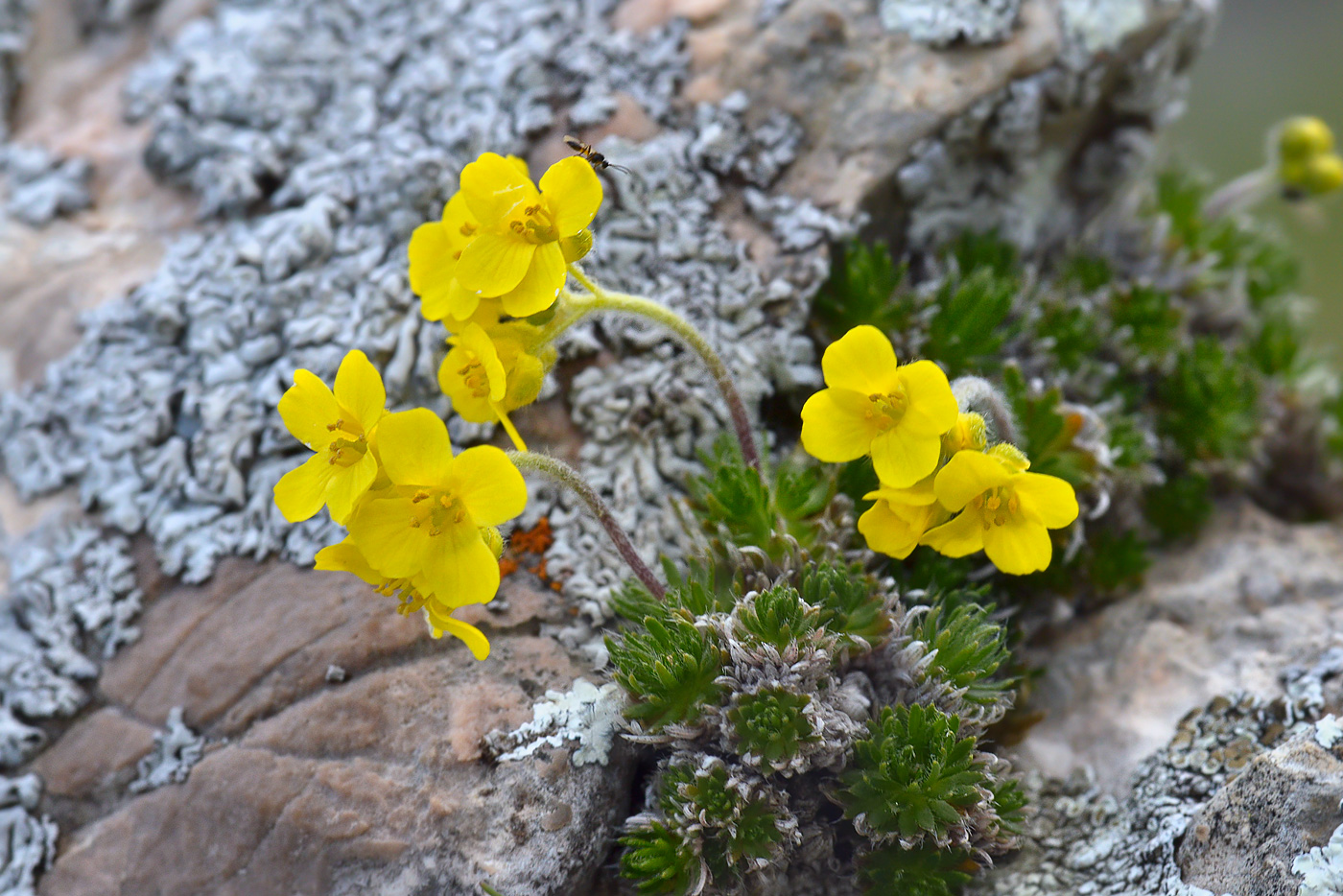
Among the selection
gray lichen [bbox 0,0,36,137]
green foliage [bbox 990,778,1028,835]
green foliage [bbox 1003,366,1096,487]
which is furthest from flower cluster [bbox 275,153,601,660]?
gray lichen [bbox 0,0,36,137]

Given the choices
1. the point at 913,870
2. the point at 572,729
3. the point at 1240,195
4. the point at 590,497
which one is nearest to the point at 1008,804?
the point at 913,870

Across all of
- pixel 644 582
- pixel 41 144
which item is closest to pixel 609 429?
pixel 644 582

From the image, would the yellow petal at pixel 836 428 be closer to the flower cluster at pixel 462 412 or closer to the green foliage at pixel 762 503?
the green foliage at pixel 762 503

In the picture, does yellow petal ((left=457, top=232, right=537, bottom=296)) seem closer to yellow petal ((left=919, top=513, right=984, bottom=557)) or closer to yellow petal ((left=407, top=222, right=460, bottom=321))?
yellow petal ((left=407, top=222, right=460, bottom=321))

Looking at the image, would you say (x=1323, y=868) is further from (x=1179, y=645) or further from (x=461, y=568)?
(x=461, y=568)

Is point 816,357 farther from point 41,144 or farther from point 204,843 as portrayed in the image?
point 41,144
